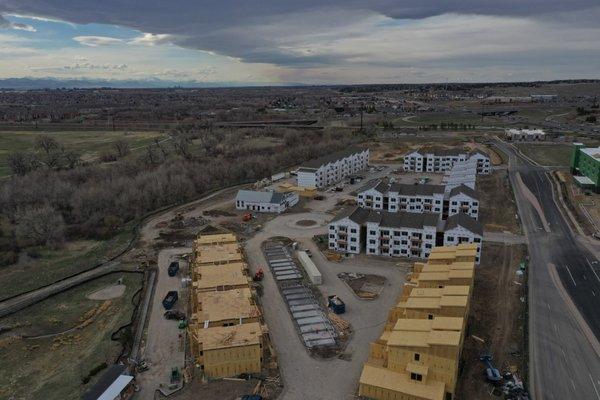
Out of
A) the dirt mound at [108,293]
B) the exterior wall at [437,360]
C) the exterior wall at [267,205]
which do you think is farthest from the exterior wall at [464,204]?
the dirt mound at [108,293]

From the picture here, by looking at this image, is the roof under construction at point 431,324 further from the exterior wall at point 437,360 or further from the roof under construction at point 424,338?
the exterior wall at point 437,360

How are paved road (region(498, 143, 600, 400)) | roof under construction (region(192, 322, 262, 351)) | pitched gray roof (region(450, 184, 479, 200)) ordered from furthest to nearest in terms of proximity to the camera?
1. pitched gray roof (region(450, 184, 479, 200))
2. roof under construction (region(192, 322, 262, 351))
3. paved road (region(498, 143, 600, 400))

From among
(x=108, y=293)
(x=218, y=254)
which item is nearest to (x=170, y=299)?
(x=218, y=254)

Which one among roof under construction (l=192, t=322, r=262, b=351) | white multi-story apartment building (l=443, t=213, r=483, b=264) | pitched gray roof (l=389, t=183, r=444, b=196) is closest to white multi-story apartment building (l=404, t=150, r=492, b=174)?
pitched gray roof (l=389, t=183, r=444, b=196)

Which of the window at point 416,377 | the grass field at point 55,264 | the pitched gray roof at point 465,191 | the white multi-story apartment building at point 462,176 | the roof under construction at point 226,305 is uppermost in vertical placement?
the pitched gray roof at point 465,191

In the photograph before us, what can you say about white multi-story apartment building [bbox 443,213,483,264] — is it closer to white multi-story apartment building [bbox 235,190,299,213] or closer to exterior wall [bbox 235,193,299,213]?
exterior wall [bbox 235,193,299,213]

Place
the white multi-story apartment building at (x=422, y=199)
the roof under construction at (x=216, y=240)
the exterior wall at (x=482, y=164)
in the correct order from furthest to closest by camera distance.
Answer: the exterior wall at (x=482, y=164) < the white multi-story apartment building at (x=422, y=199) < the roof under construction at (x=216, y=240)

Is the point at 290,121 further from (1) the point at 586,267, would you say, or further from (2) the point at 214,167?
(1) the point at 586,267

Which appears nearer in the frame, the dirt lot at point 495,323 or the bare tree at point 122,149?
the dirt lot at point 495,323
